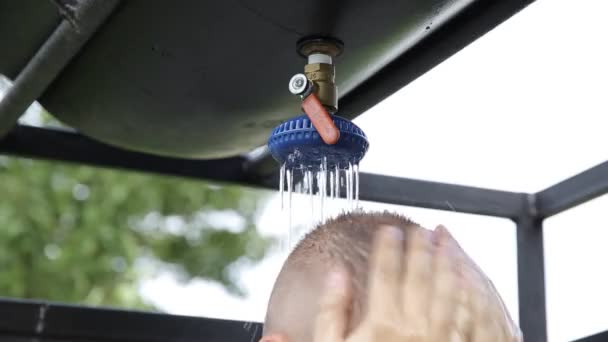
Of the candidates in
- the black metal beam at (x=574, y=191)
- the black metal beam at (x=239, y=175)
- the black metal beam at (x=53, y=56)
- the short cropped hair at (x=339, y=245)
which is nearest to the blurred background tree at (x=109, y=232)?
the black metal beam at (x=239, y=175)

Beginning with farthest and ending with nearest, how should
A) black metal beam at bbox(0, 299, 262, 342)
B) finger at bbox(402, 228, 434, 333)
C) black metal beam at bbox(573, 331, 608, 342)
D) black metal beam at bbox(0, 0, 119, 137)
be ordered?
black metal beam at bbox(0, 299, 262, 342)
black metal beam at bbox(573, 331, 608, 342)
black metal beam at bbox(0, 0, 119, 137)
finger at bbox(402, 228, 434, 333)

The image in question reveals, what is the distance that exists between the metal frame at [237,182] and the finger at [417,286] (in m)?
0.81

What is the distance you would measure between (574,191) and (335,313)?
4.49ft

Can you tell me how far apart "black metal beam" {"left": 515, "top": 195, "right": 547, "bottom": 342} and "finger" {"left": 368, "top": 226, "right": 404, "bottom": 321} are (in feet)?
4.79

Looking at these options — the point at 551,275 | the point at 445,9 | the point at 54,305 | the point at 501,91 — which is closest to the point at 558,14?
the point at 501,91

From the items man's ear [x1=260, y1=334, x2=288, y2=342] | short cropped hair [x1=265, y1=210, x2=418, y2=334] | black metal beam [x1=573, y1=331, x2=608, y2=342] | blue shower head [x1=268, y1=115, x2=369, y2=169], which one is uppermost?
blue shower head [x1=268, y1=115, x2=369, y2=169]

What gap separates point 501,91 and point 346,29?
3.74 ft

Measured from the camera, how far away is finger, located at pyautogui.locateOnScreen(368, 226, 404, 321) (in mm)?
698

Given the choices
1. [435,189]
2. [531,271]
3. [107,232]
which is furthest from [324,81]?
[107,232]

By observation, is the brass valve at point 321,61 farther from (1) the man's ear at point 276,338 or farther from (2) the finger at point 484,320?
(2) the finger at point 484,320

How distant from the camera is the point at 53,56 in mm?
1400

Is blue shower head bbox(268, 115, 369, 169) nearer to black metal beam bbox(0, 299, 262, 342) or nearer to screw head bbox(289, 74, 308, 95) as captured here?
screw head bbox(289, 74, 308, 95)

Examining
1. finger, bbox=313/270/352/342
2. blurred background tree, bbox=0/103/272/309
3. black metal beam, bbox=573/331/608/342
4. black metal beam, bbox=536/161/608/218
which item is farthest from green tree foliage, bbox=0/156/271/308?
finger, bbox=313/270/352/342

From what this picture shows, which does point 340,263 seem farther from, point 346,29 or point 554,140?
point 554,140
